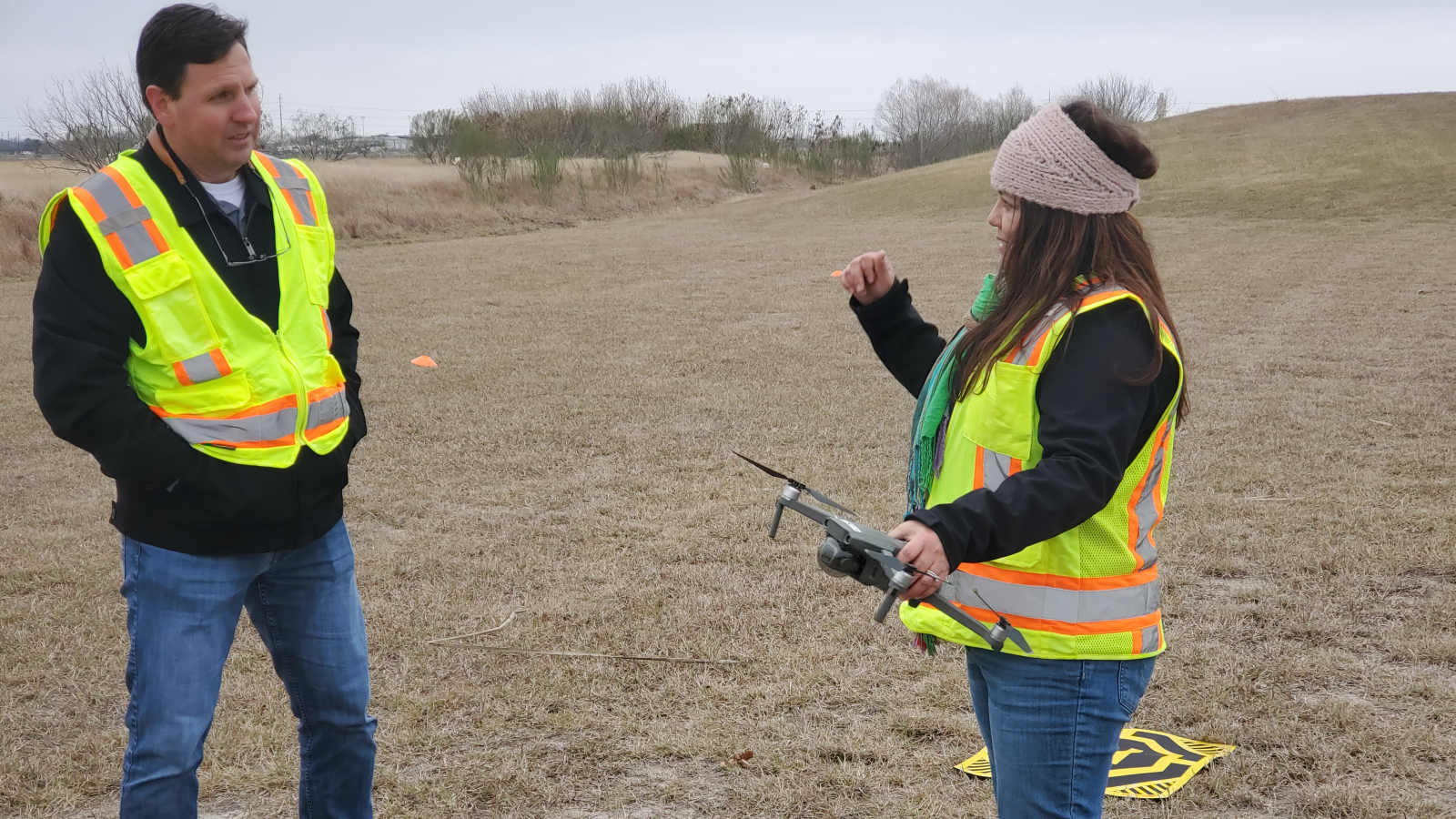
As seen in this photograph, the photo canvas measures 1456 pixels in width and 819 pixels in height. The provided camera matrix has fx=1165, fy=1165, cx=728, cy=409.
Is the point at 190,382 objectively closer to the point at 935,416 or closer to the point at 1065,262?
the point at 935,416

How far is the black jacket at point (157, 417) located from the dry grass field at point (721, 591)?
1.35m

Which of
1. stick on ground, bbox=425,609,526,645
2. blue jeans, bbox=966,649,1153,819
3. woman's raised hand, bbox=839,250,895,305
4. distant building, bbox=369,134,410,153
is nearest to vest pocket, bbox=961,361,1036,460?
blue jeans, bbox=966,649,1153,819

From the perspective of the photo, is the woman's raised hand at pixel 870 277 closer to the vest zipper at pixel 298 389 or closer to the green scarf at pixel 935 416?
the green scarf at pixel 935 416

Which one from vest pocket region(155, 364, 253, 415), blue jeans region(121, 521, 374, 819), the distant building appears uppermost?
the distant building

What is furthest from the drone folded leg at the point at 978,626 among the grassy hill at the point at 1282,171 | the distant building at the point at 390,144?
the distant building at the point at 390,144

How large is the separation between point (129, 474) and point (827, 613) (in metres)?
3.10

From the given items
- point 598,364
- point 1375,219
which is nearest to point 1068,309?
point 598,364

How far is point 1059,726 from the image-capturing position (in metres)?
2.05

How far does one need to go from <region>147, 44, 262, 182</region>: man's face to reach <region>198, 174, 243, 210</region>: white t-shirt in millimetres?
38

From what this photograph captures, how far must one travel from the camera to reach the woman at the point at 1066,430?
1.92 meters

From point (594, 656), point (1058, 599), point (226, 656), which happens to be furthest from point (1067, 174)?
point (594, 656)

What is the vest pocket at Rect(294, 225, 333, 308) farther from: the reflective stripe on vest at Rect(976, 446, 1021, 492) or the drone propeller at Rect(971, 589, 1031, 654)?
the drone propeller at Rect(971, 589, 1031, 654)

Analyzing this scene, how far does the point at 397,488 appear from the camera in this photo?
692 centimetres

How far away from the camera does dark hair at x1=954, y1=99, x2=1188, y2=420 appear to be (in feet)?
6.57
